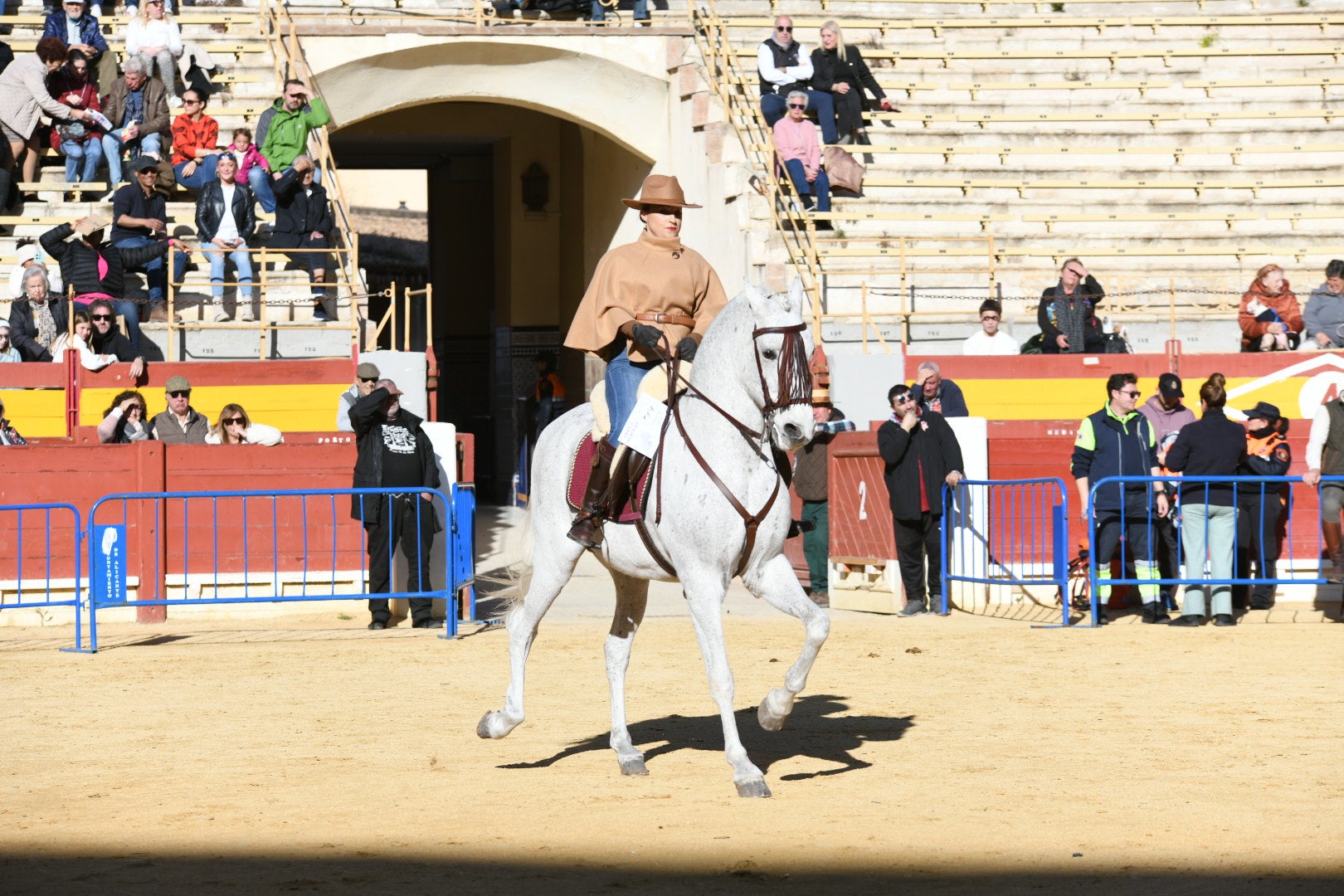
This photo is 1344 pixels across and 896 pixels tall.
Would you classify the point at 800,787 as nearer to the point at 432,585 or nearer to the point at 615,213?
the point at 432,585

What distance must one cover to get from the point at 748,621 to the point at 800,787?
21.8 feet

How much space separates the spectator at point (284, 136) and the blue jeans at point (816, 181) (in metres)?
5.24

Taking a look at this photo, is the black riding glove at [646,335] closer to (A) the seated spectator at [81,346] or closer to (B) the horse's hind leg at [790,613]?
(B) the horse's hind leg at [790,613]

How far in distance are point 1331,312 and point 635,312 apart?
40.7ft

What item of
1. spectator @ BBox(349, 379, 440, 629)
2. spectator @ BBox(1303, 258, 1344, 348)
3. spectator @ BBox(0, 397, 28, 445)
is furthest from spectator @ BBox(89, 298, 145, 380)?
spectator @ BBox(1303, 258, 1344, 348)

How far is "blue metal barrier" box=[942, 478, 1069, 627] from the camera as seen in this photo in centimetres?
1484

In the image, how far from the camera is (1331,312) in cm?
1859

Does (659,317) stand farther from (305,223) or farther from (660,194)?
(305,223)

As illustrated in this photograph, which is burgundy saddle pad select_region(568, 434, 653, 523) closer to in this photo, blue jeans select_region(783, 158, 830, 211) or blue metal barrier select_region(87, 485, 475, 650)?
blue metal barrier select_region(87, 485, 475, 650)

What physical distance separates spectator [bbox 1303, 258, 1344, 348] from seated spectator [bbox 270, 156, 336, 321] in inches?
386

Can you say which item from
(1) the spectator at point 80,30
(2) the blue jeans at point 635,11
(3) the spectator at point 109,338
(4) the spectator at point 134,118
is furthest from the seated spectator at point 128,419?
(2) the blue jeans at point 635,11

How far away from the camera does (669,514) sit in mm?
7816

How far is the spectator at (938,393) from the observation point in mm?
15648

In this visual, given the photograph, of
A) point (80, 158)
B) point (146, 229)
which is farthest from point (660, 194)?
point (80, 158)
